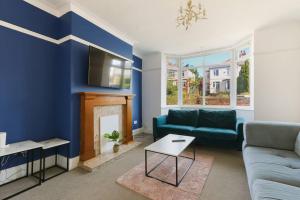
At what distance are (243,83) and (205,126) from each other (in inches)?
65.4

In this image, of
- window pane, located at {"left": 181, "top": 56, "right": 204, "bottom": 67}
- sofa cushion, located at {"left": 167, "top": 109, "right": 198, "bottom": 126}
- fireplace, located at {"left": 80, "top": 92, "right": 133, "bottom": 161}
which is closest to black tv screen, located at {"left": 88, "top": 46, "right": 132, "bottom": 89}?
fireplace, located at {"left": 80, "top": 92, "right": 133, "bottom": 161}

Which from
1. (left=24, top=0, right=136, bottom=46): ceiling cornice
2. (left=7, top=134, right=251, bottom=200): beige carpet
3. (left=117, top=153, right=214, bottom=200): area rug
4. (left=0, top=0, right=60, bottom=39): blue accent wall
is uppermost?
(left=24, top=0, right=136, bottom=46): ceiling cornice

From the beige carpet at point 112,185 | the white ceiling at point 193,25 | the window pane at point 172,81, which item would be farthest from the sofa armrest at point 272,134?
the window pane at point 172,81

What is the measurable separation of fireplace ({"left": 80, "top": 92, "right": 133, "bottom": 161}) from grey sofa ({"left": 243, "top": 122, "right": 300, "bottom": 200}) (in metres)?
2.50

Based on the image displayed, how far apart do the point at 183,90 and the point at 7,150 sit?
463 centimetres

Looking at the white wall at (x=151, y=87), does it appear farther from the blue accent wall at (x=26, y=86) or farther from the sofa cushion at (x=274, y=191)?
the sofa cushion at (x=274, y=191)

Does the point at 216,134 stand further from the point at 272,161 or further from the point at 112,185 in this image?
the point at 112,185

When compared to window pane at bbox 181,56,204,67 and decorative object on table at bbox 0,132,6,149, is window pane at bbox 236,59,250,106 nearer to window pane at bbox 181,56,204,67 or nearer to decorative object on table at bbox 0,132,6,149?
window pane at bbox 181,56,204,67

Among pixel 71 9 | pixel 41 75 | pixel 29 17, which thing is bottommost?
pixel 41 75

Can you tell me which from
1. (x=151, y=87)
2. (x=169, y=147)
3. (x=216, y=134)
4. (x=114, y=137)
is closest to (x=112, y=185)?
(x=169, y=147)

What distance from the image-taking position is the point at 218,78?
4.70m

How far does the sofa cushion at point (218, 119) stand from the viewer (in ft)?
12.0

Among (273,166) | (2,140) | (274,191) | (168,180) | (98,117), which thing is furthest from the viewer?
(98,117)

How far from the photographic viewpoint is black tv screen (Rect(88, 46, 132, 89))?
2822 millimetres
